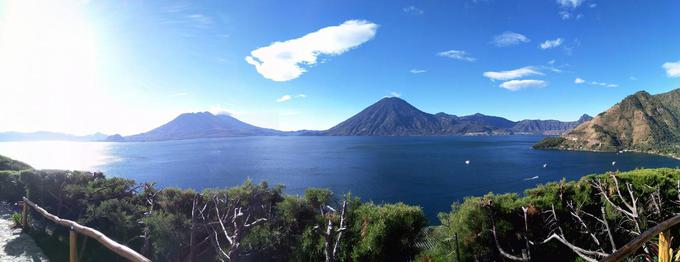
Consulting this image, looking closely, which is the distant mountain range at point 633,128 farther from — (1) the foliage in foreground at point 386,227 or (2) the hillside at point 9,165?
(2) the hillside at point 9,165

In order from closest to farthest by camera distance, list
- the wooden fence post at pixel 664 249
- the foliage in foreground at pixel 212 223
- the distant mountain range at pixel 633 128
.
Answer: the wooden fence post at pixel 664 249
the foliage in foreground at pixel 212 223
the distant mountain range at pixel 633 128

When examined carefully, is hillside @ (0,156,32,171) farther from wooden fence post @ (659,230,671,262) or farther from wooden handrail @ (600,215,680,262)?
wooden fence post @ (659,230,671,262)

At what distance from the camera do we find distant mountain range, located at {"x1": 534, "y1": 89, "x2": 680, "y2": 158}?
14288 cm

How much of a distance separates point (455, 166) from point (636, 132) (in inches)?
4605

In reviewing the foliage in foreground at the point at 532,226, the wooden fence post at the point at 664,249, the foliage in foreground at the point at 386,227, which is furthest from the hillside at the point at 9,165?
the wooden fence post at the point at 664,249

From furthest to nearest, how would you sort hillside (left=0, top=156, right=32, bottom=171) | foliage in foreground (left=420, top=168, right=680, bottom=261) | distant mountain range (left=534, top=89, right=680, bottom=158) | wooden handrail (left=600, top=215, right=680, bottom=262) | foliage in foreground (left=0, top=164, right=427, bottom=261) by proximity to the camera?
distant mountain range (left=534, top=89, right=680, bottom=158), hillside (left=0, top=156, right=32, bottom=171), foliage in foreground (left=420, top=168, right=680, bottom=261), foliage in foreground (left=0, top=164, right=427, bottom=261), wooden handrail (left=600, top=215, right=680, bottom=262)

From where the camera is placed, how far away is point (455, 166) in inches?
3696

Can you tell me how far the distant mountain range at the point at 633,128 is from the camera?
5625 inches

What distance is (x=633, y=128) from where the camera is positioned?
6166 inches

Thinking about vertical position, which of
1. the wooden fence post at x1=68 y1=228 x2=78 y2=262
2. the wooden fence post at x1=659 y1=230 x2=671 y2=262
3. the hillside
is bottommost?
the hillside

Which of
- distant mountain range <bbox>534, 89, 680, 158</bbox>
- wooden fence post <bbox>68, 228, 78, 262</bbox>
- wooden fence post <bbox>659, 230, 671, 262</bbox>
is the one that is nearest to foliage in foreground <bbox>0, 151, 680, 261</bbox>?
wooden fence post <bbox>68, 228, 78, 262</bbox>

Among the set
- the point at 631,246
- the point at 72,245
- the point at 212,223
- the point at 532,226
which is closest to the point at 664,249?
the point at 631,246

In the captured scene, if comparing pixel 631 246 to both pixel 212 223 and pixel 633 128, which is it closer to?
pixel 212 223

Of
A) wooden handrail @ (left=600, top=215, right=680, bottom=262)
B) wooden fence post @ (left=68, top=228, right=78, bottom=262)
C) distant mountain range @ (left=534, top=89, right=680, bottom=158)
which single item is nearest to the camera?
wooden handrail @ (left=600, top=215, right=680, bottom=262)
